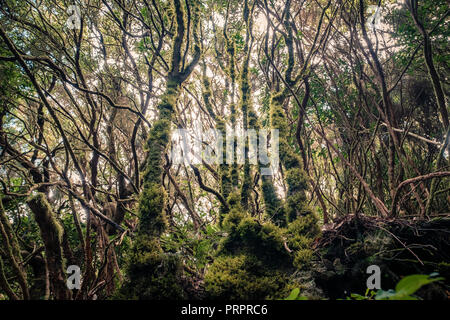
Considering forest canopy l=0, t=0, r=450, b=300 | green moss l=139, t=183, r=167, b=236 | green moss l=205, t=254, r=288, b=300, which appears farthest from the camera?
green moss l=139, t=183, r=167, b=236

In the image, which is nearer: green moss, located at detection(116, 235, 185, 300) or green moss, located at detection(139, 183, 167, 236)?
green moss, located at detection(116, 235, 185, 300)

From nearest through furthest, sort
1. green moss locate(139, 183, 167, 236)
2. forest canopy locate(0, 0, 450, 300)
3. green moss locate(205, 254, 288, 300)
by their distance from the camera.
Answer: green moss locate(205, 254, 288, 300) → forest canopy locate(0, 0, 450, 300) → green moss locate(139, 183, 167, 236)

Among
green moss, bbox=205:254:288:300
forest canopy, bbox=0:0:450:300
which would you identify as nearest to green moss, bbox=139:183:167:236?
forest canopy, bbox=0:0:450:300

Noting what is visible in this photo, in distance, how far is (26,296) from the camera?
2.49 m

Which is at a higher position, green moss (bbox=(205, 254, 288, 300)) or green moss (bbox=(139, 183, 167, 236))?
green moss (bbox=(139, 183, 167, 236))

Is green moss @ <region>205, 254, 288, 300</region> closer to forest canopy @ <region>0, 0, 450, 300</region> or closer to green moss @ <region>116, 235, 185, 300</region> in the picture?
forest canopy @ <region>0, 0, 450, 300</region>

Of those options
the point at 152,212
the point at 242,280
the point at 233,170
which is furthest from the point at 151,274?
the point at 233,170

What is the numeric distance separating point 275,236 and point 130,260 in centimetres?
169

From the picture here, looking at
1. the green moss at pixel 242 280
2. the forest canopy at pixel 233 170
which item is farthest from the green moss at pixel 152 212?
the green moss at pixel 242 280

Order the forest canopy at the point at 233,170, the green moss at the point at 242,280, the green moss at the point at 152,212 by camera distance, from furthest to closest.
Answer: the green moss at the point at 152,212
the forest canopy at the point at 233,170
the green moss at the point at 242,280

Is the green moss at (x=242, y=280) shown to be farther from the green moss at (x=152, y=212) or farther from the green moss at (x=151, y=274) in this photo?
the green moss at (x=152, y=212)

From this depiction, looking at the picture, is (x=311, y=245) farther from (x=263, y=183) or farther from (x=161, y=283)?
(x=161, y=283)
